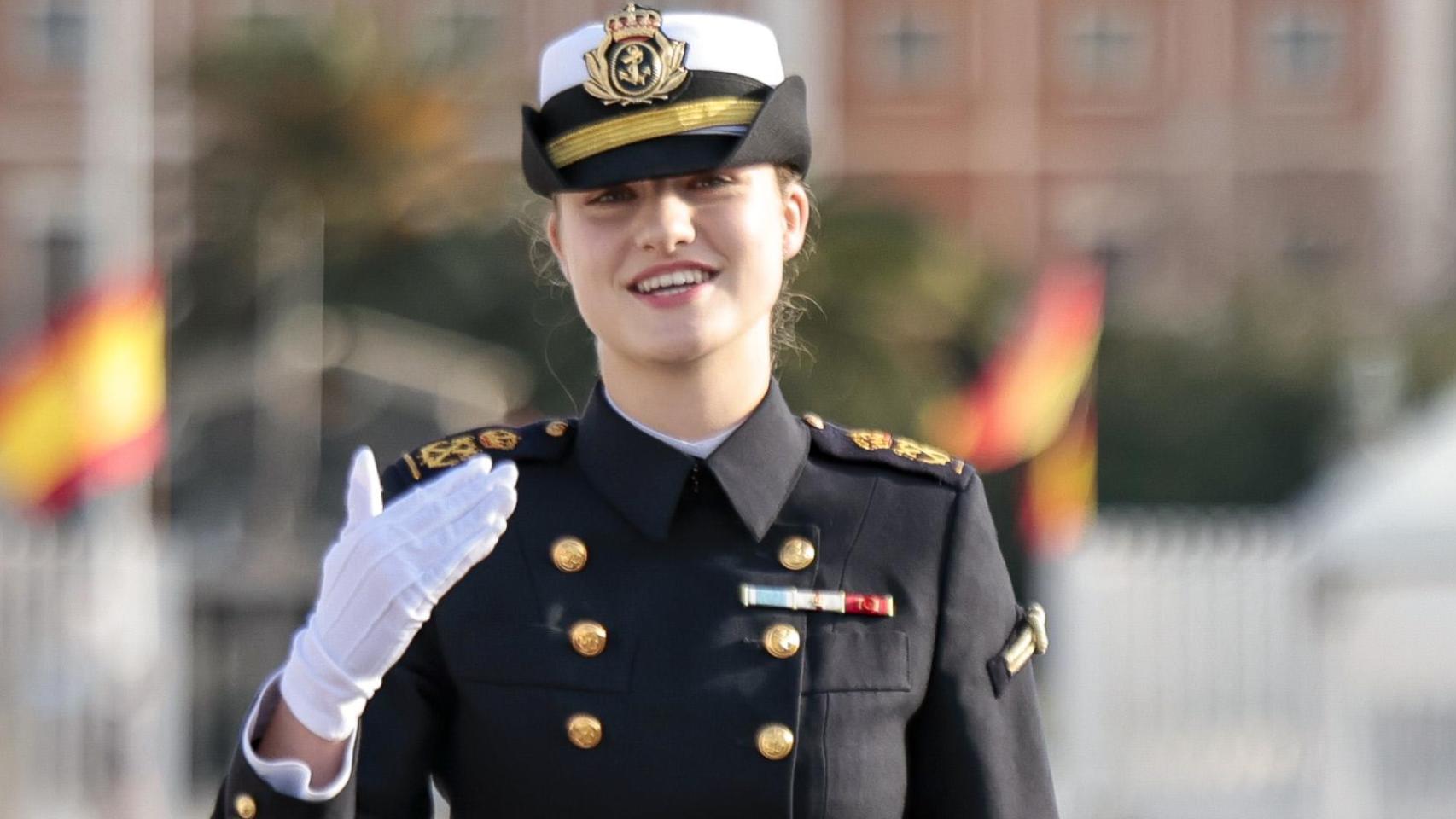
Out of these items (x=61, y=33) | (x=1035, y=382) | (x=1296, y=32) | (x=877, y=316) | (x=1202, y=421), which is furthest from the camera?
→ (x=1296, y=32)

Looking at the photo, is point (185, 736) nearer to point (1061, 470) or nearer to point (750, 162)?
point (1061, 470)

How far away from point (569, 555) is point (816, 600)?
241mm

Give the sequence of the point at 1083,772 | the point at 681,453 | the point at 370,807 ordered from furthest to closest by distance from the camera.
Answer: the point at 1083,772 → the point at 681,453 → the point at 370,807

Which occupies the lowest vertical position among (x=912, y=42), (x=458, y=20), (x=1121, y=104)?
(x=1121, y=104)

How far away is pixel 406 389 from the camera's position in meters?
22.9

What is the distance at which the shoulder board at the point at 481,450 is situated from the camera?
282 centimetres

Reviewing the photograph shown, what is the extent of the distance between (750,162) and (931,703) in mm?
551

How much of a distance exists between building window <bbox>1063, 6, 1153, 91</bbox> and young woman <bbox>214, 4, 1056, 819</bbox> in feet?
117

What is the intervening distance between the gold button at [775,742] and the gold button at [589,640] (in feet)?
0.57

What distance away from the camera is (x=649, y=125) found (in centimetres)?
275

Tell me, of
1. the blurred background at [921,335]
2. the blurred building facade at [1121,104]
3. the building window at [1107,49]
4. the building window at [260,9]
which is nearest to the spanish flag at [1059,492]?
the blurred background at [921,335]

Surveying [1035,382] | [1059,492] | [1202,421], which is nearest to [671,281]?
[1059,492]

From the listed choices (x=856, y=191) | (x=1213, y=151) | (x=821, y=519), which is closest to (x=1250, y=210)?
(x=1213, y=151)

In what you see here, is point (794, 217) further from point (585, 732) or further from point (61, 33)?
point (61, 33)
